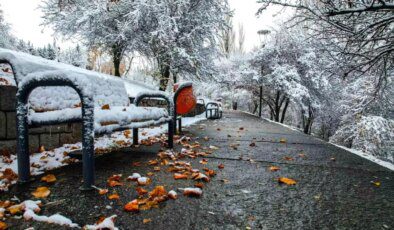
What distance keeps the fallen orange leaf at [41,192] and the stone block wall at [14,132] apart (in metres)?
1.12

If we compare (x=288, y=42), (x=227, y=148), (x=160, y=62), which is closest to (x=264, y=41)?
(x=288, y=42)

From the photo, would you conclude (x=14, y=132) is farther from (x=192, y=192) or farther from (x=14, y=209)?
(x=192, y=192)

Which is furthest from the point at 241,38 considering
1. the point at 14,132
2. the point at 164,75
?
the point at 14,132

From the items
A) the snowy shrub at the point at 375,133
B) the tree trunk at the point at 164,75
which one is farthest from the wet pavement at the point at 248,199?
the snowy shrub at the point at 375,133

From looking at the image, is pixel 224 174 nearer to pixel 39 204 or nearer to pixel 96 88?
pixel 39 204

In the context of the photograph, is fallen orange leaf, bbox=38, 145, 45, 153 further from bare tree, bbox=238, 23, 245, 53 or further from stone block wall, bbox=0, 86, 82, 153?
bare tree, bbox=238, 23, 245, 53

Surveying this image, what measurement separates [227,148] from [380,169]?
1.71m

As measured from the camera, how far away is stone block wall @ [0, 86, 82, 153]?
249 cm

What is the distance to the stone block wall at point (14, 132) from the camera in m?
2.49

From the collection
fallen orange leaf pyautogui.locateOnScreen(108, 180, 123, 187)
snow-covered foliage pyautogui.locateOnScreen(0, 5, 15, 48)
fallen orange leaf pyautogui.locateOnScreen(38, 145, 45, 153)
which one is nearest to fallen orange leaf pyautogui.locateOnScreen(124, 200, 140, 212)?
fallen orange leaf pyautogui.locateOnScreen(108, 180, 123, 187)

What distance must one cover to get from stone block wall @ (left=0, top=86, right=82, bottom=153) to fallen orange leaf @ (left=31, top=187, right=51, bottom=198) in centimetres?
112

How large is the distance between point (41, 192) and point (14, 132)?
4.22 feet

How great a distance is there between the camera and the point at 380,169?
2.55 meters

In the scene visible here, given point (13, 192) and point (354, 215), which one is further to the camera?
point (13, 192)
